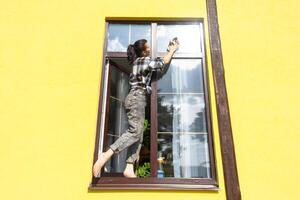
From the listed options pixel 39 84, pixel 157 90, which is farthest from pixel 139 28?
pixel 39 84

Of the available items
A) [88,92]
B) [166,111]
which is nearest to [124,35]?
[88,92]

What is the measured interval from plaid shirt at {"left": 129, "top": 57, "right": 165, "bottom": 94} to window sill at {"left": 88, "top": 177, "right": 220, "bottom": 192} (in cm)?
92

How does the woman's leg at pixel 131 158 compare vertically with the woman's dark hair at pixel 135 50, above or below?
below

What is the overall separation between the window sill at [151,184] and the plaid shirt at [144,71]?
919 millimetres

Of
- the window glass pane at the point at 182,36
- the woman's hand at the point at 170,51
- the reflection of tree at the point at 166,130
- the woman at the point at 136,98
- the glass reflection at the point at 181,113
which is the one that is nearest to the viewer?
the woman at the point at 136,98

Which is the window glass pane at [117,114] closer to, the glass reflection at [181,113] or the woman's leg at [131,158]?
the woman's leg at [131,158]

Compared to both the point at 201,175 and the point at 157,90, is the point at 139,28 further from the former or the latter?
the point at 201,175

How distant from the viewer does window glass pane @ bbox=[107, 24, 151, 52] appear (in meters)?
3.12

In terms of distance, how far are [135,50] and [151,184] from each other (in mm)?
1455

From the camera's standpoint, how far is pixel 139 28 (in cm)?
321

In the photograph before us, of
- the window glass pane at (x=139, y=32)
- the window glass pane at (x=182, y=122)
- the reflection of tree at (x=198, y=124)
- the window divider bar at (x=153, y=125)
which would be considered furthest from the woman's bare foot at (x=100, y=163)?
the window glass pane at (x=139, y=32)

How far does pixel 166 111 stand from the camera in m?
2.87

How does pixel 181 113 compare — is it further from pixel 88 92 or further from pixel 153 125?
pixel 88 92

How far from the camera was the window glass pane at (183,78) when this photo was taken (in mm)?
2941
